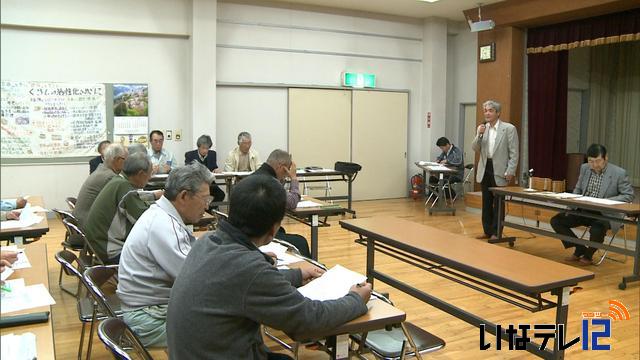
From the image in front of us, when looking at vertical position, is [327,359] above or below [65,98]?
below

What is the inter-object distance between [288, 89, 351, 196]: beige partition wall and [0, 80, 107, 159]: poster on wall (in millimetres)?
2956

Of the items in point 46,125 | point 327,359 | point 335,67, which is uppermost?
point 335,67

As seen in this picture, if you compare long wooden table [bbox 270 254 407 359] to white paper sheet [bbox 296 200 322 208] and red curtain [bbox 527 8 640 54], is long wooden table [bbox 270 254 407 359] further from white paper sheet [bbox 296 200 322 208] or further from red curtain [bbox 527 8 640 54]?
red curtain [bbox 527 8 640 54]

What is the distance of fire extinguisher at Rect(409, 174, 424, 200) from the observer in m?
9.80

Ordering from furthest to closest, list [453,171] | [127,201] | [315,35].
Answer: [315,35] < [453,171] < [127,201]

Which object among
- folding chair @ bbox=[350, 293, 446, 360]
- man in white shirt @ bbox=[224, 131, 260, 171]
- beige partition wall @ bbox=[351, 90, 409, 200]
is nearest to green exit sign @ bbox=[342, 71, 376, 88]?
beige partition wall @ bbox=[351, 90, 409, 200]

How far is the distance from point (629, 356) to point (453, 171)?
16.6 ft

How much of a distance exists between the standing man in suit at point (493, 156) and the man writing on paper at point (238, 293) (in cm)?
520

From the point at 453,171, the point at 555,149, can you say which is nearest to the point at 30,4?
the point at 453,171

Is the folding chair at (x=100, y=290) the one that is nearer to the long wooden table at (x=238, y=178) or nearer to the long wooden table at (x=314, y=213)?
the long wooden table at (x=314, y=213)

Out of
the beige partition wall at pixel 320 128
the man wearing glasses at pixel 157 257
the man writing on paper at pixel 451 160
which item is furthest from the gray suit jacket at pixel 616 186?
the beige partition wall at pixel 320 128

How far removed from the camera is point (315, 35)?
8930 mm

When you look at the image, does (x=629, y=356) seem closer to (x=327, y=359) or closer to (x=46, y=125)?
(x=327, y=359)

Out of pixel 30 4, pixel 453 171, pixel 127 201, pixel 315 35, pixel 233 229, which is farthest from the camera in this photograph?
pixel 315 35
